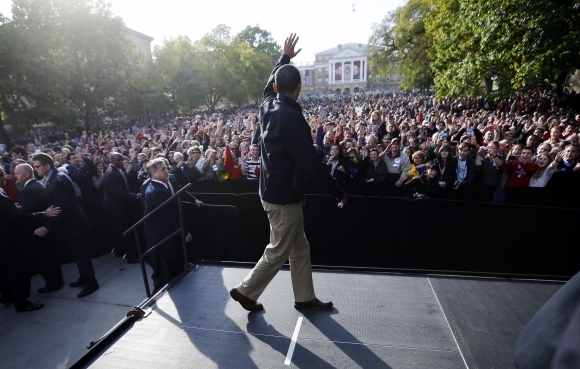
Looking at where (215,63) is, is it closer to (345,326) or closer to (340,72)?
(345,326)

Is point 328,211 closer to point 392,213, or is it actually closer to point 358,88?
point 392,213

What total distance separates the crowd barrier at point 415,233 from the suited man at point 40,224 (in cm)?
219

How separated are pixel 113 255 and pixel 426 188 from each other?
20.9 feet

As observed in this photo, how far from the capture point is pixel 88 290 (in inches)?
222

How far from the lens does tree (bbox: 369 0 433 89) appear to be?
107ft

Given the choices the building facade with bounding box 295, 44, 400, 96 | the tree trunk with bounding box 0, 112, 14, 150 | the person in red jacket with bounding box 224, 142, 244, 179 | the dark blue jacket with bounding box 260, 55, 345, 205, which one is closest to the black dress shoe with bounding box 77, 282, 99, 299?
the person in red jacket with bounding box 224, 142, 244, 179

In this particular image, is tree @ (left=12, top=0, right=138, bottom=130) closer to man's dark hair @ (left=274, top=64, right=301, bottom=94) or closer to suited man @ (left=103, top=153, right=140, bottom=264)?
suited man @ (left=103, top=153, right=140, bottom=264)

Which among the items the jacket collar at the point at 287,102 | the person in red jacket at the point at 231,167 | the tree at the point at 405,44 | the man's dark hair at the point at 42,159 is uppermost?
the tree at the point at 405,44

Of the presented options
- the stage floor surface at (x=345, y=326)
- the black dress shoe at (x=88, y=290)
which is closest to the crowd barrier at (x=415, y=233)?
the stage floor surface at (x=345, y=326)

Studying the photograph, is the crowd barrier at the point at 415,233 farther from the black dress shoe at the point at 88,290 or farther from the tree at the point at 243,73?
the tree at the point at 243,73

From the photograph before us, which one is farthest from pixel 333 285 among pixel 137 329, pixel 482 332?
pixel 137 329

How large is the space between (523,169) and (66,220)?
310 inches

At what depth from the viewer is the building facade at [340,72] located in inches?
4437

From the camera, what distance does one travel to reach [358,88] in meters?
113
